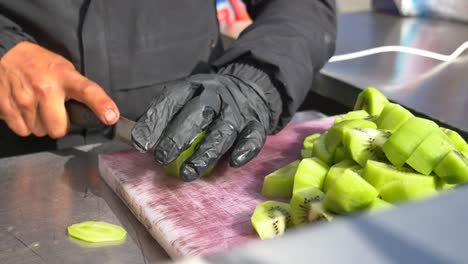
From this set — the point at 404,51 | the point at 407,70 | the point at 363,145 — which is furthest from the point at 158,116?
the point at 404,51

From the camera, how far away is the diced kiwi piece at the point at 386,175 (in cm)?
106

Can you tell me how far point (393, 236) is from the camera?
347 mm

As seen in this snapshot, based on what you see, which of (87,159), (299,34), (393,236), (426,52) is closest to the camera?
(393,236)

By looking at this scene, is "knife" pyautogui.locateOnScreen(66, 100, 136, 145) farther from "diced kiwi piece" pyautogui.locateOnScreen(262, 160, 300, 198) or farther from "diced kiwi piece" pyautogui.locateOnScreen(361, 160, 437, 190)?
"diced kiwi piece" pyautogui.locateOnScreen(361, 160, 437, 190)

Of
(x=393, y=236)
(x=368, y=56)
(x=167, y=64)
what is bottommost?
(x=368, y=56)

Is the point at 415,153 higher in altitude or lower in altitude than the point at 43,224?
higher

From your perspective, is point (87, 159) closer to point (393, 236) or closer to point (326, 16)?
point (326, 16)

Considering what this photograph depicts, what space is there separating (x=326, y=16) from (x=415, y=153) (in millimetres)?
732

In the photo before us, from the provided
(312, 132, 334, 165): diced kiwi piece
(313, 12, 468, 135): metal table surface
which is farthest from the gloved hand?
(313, 12, 468, 135): metal table surface

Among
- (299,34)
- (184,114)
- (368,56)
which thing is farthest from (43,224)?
(368,56)

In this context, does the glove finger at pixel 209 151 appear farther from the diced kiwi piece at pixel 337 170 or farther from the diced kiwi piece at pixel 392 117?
the diced kiwi piece at pixel 392 117

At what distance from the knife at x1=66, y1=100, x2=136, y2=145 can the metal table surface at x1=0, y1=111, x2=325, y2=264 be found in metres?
0.09

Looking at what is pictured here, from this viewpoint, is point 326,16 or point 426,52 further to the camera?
point 426,52

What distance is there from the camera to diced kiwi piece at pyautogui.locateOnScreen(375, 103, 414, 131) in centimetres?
123
